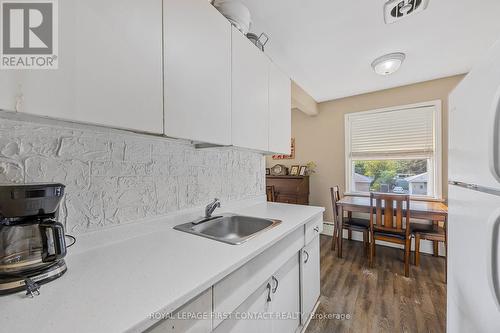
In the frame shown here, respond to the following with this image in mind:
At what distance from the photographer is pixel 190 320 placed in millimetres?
619

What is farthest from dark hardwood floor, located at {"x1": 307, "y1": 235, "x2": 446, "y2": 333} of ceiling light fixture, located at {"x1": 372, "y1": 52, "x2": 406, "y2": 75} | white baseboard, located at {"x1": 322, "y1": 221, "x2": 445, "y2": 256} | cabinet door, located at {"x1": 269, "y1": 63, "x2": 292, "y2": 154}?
ceiling light fixture, located at {"x1": 372, "y1": 52, "x2": 406, "y2": 75}

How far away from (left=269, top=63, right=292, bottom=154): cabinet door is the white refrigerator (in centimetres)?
106

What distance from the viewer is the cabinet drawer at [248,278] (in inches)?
28.9

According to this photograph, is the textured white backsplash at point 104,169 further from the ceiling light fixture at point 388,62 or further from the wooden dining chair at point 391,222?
the ceiling light fixture at point 388,62

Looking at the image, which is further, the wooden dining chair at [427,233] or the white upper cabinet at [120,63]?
the wooden dining chair at [427,233]

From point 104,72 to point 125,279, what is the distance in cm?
67

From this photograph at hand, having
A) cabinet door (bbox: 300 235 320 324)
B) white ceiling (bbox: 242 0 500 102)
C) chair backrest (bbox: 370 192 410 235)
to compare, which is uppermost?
white ceiling (bbox: 242 0 500 102)

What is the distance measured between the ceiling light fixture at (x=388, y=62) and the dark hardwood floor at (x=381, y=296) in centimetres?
229

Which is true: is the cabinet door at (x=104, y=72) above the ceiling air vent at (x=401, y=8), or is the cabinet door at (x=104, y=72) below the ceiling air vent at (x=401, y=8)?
below

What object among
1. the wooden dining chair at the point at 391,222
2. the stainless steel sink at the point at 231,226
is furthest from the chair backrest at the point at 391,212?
the stainless steel sink at the point at 231,226

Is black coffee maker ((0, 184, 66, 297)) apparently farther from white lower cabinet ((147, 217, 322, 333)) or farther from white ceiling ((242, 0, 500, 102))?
white ceiling ((242, 0, 500, 102))

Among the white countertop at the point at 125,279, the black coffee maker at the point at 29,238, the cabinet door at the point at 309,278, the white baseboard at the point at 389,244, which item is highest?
the black coffee maker at the point at 29,238

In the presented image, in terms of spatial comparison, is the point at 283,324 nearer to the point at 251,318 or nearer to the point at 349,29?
the point at 251,318

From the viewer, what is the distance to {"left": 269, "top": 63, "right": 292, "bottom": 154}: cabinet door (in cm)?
165
